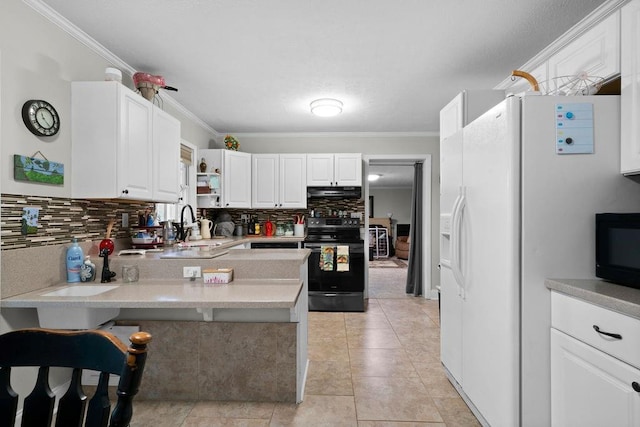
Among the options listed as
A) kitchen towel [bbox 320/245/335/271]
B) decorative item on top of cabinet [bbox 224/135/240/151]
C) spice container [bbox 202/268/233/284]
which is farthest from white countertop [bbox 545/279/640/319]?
decorative item on top of cabinet [bbox 224/135/240/151]

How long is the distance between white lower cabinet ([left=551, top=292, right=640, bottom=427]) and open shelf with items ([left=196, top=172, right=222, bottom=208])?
3.73 metres

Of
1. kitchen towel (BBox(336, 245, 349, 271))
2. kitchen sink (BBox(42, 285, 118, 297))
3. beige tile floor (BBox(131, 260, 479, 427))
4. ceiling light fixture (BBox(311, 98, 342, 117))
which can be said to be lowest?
beige tile floor (BBox(131, 260, 479, 427))

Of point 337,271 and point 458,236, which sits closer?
point 458,236

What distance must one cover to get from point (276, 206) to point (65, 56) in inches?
116

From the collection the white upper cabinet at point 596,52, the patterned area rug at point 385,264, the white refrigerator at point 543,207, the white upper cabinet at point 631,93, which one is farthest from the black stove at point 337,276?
the patterned area rug at point 385,264

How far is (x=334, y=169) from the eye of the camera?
4770 millimetres

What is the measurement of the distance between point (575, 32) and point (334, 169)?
2981mm

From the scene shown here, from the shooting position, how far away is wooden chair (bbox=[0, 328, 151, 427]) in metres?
0.74

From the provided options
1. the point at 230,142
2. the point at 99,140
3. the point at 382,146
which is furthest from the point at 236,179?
the point at 99,140

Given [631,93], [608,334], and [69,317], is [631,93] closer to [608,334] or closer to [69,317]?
[608,334]

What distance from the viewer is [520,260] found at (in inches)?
64.1

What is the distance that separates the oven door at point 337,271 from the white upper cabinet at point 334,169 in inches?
35.5

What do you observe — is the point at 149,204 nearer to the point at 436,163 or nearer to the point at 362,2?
the point at 362,2

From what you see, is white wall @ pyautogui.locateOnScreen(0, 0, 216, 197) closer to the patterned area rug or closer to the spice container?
the spice container
